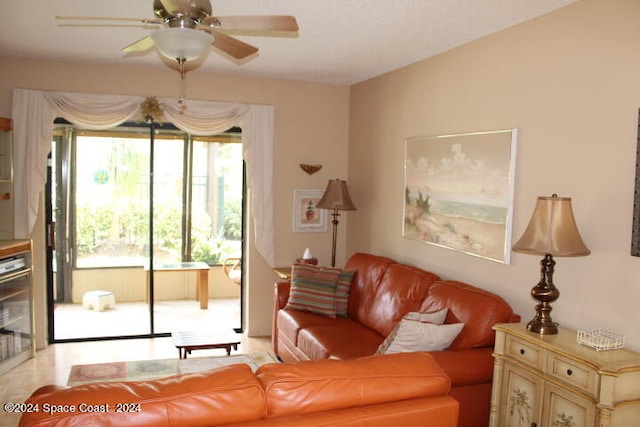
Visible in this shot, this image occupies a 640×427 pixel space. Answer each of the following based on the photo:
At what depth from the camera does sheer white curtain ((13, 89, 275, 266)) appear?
5.11m

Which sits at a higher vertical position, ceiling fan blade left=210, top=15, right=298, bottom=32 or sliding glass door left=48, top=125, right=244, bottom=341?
ceiling fan blade left=210, top=15, right=298, bottom=32

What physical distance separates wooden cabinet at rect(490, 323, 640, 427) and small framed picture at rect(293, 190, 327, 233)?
3242 millimetres

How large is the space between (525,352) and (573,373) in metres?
0.34

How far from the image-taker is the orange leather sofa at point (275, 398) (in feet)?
5.50

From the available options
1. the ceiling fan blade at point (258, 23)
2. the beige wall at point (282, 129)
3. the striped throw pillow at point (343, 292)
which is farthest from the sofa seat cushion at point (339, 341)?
the ceiling fan blade at point (258, 23)

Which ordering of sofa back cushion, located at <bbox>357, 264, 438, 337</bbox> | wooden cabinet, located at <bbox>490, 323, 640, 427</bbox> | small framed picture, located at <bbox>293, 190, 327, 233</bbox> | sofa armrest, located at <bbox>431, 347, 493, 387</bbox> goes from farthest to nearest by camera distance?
small framed picture, located at <bbox>293, 190, 327, 233</bbox> < sofa back cushion, located at <bbox>357, 264, 438, 337</bbox> < sofa armrest, located at <bbox>431, 347, 493, 387</bbox> < wooden cabinet, located at <bbox>490, 323, 640, 427</bbox>

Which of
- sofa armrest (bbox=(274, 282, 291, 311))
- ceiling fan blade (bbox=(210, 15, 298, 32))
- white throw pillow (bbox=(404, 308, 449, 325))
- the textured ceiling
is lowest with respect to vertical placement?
sofa armrest (bbox=(274, 282, 291, 311))

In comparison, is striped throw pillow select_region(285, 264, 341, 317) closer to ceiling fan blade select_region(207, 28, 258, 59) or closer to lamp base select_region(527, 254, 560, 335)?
lamp base select_region(527, 254, 560, 335)

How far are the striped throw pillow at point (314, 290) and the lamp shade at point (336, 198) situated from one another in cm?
79

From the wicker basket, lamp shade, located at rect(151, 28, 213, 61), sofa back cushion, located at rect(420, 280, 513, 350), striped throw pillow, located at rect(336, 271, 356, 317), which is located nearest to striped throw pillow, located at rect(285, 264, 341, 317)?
striped throw pillow, located at rect(336, 271, 356, 317)

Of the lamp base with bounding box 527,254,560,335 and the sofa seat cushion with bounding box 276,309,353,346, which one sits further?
the sofa seat cushion with bounding box 276,309,353,346

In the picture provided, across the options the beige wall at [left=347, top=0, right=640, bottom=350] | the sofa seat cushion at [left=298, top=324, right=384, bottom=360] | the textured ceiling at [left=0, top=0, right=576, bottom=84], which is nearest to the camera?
the beige wall at [left=347, top=0, right=640, bottom=350]

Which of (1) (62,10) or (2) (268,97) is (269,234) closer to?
(2) (268,97)

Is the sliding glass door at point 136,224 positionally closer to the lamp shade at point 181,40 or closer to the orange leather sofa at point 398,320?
the orange leather sofa at point 398,320
